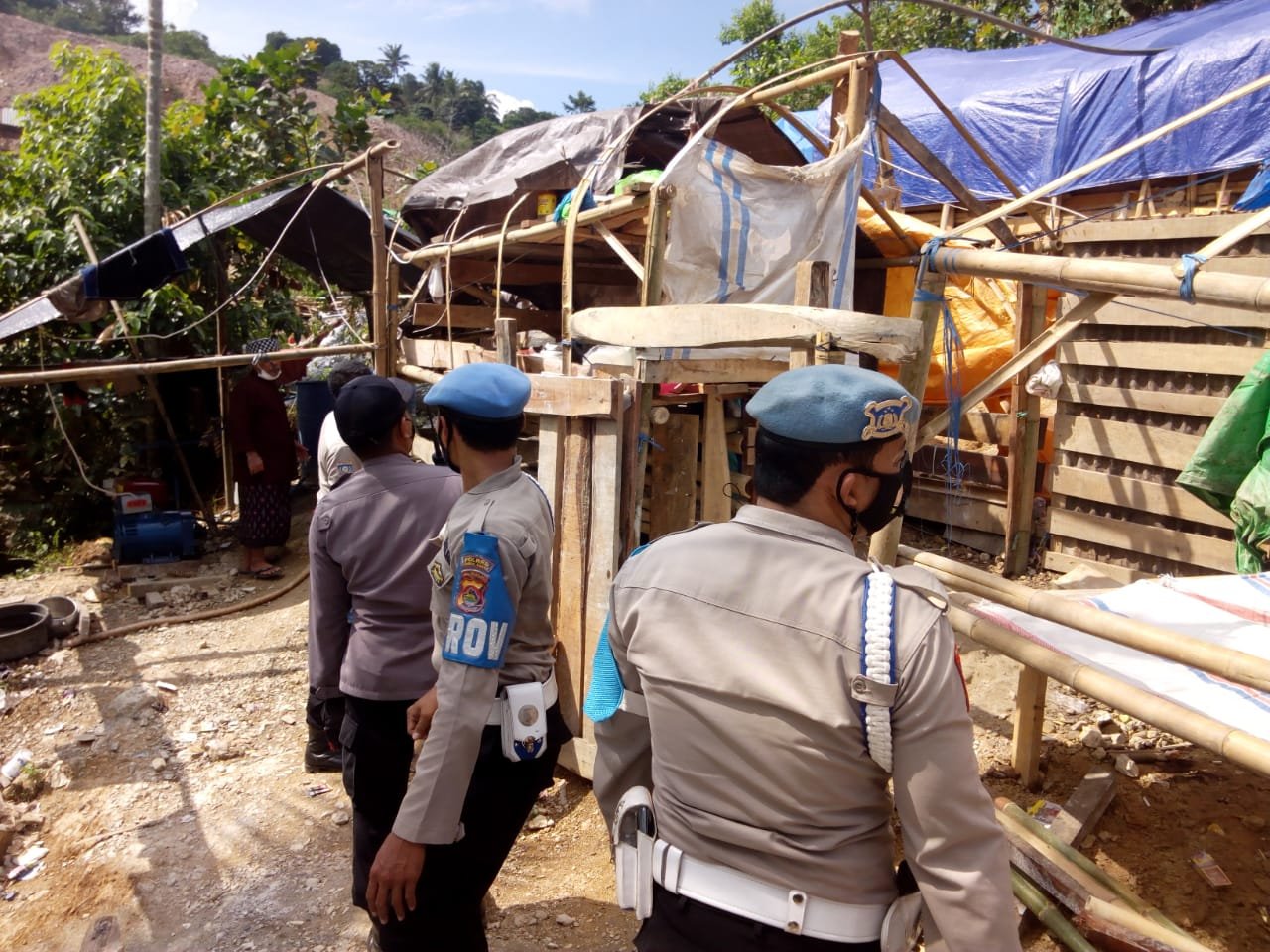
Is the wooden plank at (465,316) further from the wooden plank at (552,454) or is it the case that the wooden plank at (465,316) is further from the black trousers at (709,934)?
the black trousers at (709,934)

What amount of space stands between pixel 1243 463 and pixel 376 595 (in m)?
2.95

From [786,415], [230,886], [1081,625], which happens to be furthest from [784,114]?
[230,886]

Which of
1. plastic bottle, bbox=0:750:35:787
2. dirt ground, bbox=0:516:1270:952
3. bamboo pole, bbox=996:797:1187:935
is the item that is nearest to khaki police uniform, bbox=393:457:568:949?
dirt ground, bbox=0:516:1270:952

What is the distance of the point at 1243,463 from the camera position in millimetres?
3092

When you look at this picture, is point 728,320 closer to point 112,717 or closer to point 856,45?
point 856,45

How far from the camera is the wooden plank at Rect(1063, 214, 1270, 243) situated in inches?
202

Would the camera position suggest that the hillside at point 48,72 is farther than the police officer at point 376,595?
Yes

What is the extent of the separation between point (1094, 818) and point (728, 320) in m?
2.42

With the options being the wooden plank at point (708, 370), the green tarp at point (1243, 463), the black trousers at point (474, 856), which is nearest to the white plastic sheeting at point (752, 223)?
the wooden plank at point (708, 370)

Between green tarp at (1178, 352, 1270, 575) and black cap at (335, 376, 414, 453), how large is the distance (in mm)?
2745

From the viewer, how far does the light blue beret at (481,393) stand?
2.06 metres

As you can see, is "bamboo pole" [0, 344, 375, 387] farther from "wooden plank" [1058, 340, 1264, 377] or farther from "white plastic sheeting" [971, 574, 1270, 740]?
"wooden plank" [1058, 340, 1264, 377]

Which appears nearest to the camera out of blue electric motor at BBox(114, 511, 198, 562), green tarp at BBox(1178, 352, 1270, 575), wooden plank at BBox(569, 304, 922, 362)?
wooden plank at BBox(569, 304, 922, 362)

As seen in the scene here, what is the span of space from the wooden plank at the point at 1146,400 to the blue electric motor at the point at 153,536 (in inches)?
270
